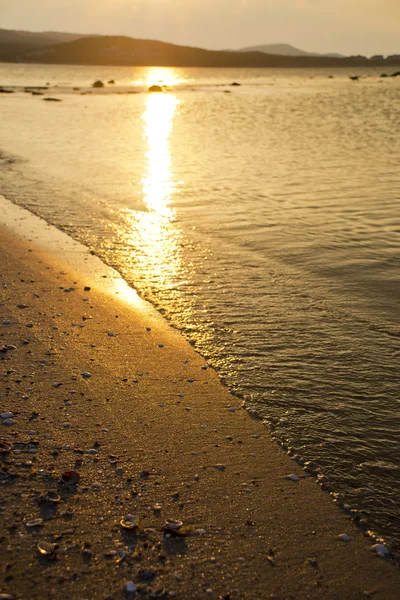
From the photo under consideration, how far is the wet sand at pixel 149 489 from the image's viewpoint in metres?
3.91

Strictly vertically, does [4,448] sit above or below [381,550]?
above

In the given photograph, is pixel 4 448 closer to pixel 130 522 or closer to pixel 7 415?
pixel 7 415

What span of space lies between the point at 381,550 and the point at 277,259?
731cm

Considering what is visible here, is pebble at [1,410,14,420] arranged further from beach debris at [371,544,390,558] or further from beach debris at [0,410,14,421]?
beach debris at [371,544,390,558]

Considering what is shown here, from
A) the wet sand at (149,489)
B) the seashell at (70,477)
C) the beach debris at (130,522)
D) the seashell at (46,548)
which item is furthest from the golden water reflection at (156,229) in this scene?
the seashell at (46,548)

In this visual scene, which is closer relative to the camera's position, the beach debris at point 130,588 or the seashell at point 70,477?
the beach debris at point 130,588

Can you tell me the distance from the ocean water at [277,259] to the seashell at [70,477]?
2092 mm

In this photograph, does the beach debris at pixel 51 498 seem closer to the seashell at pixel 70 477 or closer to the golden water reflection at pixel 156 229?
the seashell at pixel 70 477

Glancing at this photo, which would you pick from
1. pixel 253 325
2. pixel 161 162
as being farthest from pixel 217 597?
pixel 161 162

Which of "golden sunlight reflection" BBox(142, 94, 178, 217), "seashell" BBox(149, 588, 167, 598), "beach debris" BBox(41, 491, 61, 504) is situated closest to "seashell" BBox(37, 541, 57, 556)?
"beach debris" BBox(41, 491, 61, 504)

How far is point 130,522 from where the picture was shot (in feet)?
14.2

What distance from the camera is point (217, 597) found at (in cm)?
377

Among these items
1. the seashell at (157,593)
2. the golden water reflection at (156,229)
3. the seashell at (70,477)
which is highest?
the golden water reflection at (156,229)

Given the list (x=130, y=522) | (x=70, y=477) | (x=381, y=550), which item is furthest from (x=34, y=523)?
(x=381, y=550)
